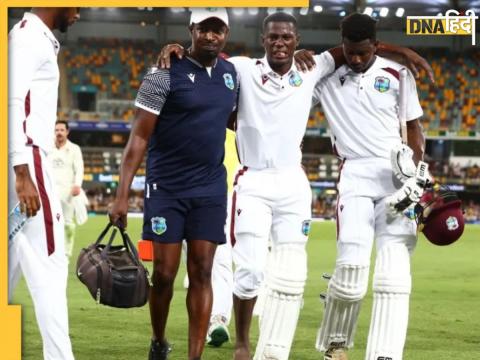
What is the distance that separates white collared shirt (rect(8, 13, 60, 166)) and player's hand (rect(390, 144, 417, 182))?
2.04 meters

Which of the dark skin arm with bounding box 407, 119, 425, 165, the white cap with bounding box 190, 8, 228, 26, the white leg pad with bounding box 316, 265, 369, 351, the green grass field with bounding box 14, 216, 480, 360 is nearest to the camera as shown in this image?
the white cap with bounding box 190, 8, 228, 26

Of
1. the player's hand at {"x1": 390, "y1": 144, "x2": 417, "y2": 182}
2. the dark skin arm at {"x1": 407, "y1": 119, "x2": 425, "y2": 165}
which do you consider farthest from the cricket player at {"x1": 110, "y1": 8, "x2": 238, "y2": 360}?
the dark skin arm at {"x1": 407, "y1": 119, "x2": 425, "y2": 165}

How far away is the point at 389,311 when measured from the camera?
236 inches

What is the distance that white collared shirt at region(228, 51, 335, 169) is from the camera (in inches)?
244

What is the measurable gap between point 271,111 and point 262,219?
62 centimetres

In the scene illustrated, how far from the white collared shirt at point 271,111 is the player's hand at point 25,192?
184cm

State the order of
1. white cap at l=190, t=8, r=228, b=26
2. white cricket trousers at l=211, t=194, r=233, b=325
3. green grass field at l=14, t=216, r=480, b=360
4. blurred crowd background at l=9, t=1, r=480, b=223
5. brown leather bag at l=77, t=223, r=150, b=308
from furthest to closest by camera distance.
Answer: blurred crowd background at l=9, t=1, r=480, b=223
white cricket trousers at l=211, t=194, r=233, b=325
green grass field at l=14, t=216, r=480, b=360
white cap at l=190, t=8, r=228, b=26
brown leather bag at l=77, t=223, r=150, b=308

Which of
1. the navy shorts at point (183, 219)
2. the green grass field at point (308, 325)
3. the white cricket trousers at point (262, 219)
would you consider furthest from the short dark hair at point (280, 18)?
the green grass field at point (308, 325)

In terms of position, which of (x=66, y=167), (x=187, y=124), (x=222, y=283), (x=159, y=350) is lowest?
(x=159, y=350)

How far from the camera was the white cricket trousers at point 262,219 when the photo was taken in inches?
243

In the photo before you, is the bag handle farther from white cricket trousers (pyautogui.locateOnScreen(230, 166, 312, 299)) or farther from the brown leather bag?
white cricket trousers (pyautogui.locateOnScreen(230, 166, 312, 299))

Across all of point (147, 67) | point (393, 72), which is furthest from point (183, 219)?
point (147, 67)

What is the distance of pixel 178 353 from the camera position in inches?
273

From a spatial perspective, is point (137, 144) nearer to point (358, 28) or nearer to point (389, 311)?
point (358, 28)
